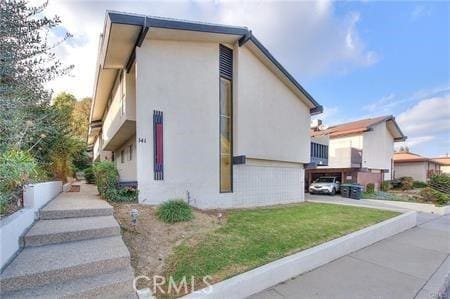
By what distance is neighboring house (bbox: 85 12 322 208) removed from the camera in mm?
7965

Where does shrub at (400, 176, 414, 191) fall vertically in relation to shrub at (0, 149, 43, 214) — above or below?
below

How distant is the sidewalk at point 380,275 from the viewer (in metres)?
4.15

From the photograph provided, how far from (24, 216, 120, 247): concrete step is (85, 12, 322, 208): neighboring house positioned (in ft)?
9.15

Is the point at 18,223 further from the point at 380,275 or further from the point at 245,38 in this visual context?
the point at 245,38

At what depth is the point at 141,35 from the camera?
7695mm

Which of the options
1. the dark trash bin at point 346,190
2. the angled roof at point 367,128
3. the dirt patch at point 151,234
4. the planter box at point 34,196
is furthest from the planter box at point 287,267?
the angled roof at point 367,128

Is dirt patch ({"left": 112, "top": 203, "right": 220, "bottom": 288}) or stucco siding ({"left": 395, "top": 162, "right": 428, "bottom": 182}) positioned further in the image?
stucco siding ({"left": 395, "top": 162, "right": 428, "bottom": 182})

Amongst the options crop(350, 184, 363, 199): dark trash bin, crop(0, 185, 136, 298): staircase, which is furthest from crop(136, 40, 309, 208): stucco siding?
crop(350, 184, 363, 199): dark trash bin

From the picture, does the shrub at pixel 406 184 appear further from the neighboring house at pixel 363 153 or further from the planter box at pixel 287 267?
the planter box at pixel 287 267

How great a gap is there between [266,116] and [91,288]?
30.6 ft

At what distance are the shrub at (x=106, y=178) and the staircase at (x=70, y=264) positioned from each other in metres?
2.51

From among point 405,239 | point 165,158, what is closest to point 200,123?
point 165,158

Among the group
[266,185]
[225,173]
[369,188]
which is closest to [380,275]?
[225,173]

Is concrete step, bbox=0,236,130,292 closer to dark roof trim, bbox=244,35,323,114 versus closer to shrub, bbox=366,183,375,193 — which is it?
dark roof trim, bbox=244,35,323,114
